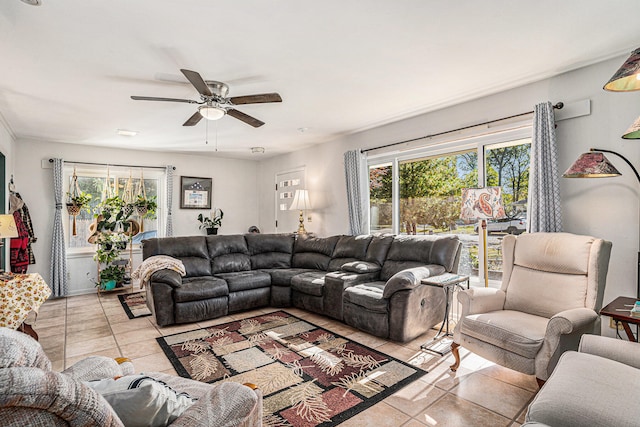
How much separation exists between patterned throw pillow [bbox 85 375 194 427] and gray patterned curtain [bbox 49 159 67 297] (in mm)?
5293

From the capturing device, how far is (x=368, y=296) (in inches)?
130

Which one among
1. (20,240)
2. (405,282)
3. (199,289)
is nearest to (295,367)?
(405,282)

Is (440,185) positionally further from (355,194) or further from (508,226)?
(355,194)

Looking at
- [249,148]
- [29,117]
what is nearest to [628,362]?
[249,148]

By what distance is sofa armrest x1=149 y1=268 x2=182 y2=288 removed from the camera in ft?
12.1

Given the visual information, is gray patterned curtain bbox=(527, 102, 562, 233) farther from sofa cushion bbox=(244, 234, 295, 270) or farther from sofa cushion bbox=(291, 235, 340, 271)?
sofa cushion bbox=(244, 234, 295, 270)

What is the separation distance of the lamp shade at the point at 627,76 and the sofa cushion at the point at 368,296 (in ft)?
7.51

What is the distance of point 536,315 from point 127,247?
6134 millimetres

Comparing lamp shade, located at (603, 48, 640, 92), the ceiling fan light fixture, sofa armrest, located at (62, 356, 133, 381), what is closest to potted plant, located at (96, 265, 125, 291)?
the ceiling fan light fixture

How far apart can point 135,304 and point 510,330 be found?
465cm

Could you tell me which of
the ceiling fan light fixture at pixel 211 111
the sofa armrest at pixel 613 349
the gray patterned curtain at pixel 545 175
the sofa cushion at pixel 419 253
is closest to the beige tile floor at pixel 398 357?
the sofa armrest at pixel 613 349

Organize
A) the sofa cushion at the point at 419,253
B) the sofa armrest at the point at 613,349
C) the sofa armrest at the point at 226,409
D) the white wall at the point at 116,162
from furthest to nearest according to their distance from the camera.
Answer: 1. the white wall at the point at 116,162
2. the sofa cushion at the point at 419,253
3. the sofa armrest at the point at 613,349
4. the sofa armrest at the point at 226,409

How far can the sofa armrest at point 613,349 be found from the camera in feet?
5.30

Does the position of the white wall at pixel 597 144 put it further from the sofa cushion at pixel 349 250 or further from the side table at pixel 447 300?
the sofa cushion at pixel 349 250
